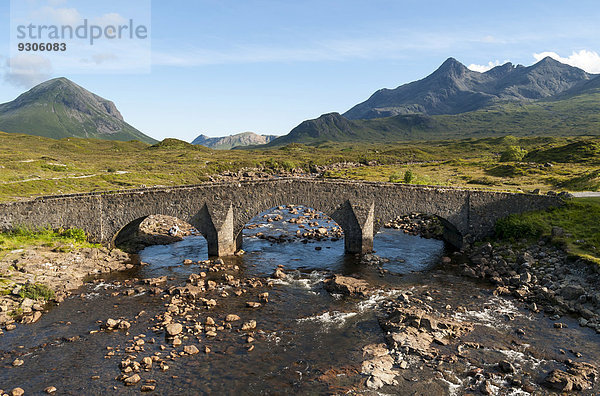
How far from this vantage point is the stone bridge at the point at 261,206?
122 feet

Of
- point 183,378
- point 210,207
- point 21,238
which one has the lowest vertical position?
point 183,378

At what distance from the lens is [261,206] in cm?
4022

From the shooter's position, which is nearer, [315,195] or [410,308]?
[410,308]

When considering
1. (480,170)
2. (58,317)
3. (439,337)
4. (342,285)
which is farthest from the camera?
(480,170)

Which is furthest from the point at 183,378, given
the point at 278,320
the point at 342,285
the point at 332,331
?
the point at 342,285

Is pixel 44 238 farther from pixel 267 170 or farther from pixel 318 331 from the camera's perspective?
pixel 267 170

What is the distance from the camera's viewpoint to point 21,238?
3488 cm

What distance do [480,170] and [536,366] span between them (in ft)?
274

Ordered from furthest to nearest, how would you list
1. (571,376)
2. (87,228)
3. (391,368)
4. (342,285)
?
(87,228), (342,285), (391,368), (571,376)

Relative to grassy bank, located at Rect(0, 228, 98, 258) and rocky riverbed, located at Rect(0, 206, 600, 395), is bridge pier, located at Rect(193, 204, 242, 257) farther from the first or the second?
grassy bank, located at Rect(0, 228, 98, 258)

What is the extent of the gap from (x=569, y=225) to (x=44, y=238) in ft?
169

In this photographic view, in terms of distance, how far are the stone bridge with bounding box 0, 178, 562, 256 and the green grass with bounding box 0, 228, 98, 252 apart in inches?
25.7

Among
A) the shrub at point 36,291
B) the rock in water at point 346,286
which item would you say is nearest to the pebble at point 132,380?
the shrub at point 36,291

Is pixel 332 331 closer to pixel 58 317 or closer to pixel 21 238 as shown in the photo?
pixel 58 317
